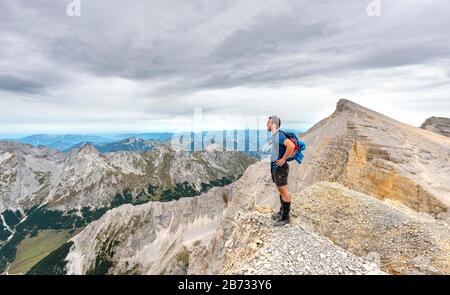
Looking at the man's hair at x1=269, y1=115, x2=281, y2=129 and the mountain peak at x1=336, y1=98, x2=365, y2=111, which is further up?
the mountain peak at x1=336, y1=98, x2=365, y2=111

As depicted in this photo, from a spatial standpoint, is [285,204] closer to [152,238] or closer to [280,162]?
[280,162]

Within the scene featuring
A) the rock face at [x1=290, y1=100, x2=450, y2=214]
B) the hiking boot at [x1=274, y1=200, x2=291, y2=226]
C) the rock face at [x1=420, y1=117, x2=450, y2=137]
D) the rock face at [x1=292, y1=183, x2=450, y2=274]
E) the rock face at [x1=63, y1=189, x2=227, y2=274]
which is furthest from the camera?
the rock face at [x1=63, y1=189, x2=227, y2=274]

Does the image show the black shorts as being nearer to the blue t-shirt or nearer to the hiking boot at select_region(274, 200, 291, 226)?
the blue t-shirt

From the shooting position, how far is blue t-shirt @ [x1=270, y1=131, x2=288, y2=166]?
13.3 meters

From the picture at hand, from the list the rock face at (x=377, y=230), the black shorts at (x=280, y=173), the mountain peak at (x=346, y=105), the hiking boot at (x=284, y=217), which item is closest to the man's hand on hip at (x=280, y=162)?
the black shorts at (x=280, y=173)

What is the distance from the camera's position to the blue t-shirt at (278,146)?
43.7 feet

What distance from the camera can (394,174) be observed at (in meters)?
28.7

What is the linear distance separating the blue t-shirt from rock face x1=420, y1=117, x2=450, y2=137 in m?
75.0

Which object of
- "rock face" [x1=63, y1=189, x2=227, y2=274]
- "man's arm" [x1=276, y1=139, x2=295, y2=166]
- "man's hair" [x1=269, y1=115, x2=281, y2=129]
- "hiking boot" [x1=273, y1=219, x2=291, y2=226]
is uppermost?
"man's hair" [x1=269, y1=115, x2=281, y2=129]

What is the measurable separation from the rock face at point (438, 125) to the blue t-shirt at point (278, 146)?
246ft

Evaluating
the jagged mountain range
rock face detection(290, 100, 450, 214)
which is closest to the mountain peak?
rock face detection(290, 100, 450, 214)

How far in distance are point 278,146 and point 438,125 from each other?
260 feet
